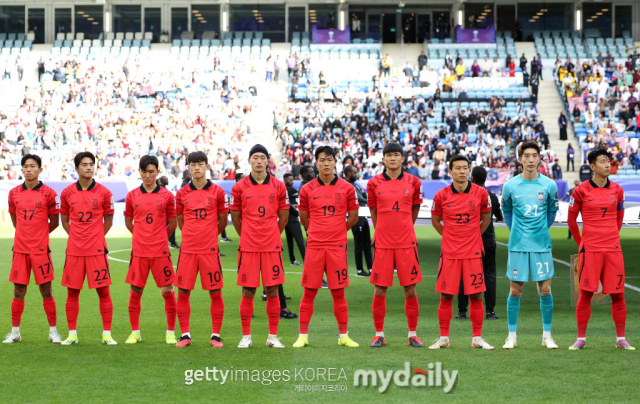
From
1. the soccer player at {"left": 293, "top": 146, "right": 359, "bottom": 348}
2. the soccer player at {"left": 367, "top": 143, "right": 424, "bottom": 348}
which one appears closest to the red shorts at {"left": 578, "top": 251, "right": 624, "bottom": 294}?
the soccer player at {"left": 367, "top": 143, "right": 424, "bottom": 348}

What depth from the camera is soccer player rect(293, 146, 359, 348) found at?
7590mm

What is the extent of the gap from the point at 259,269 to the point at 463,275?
2029mm

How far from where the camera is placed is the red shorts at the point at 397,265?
7555 millimetres

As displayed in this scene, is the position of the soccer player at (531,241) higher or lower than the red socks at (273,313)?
higher

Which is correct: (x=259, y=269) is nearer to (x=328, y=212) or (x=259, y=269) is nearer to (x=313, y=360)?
(x=328, y=212)


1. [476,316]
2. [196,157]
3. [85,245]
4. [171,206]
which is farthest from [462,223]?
[85,245]

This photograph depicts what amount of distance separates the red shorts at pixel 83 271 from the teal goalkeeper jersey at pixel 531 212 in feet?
13.7

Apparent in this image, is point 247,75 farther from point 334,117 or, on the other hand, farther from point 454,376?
point 454,376

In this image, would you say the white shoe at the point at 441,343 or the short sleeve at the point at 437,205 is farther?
the short sleeve at the point at 437,205

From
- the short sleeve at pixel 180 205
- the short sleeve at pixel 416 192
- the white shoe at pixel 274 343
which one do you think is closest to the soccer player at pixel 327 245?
the white shoe at pixel 274 343

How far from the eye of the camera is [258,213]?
7594mm

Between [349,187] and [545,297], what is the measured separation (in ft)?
7.39

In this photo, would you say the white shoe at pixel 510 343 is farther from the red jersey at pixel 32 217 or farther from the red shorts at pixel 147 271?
the red jersey at pixel 32 217

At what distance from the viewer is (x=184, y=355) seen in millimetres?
7195
